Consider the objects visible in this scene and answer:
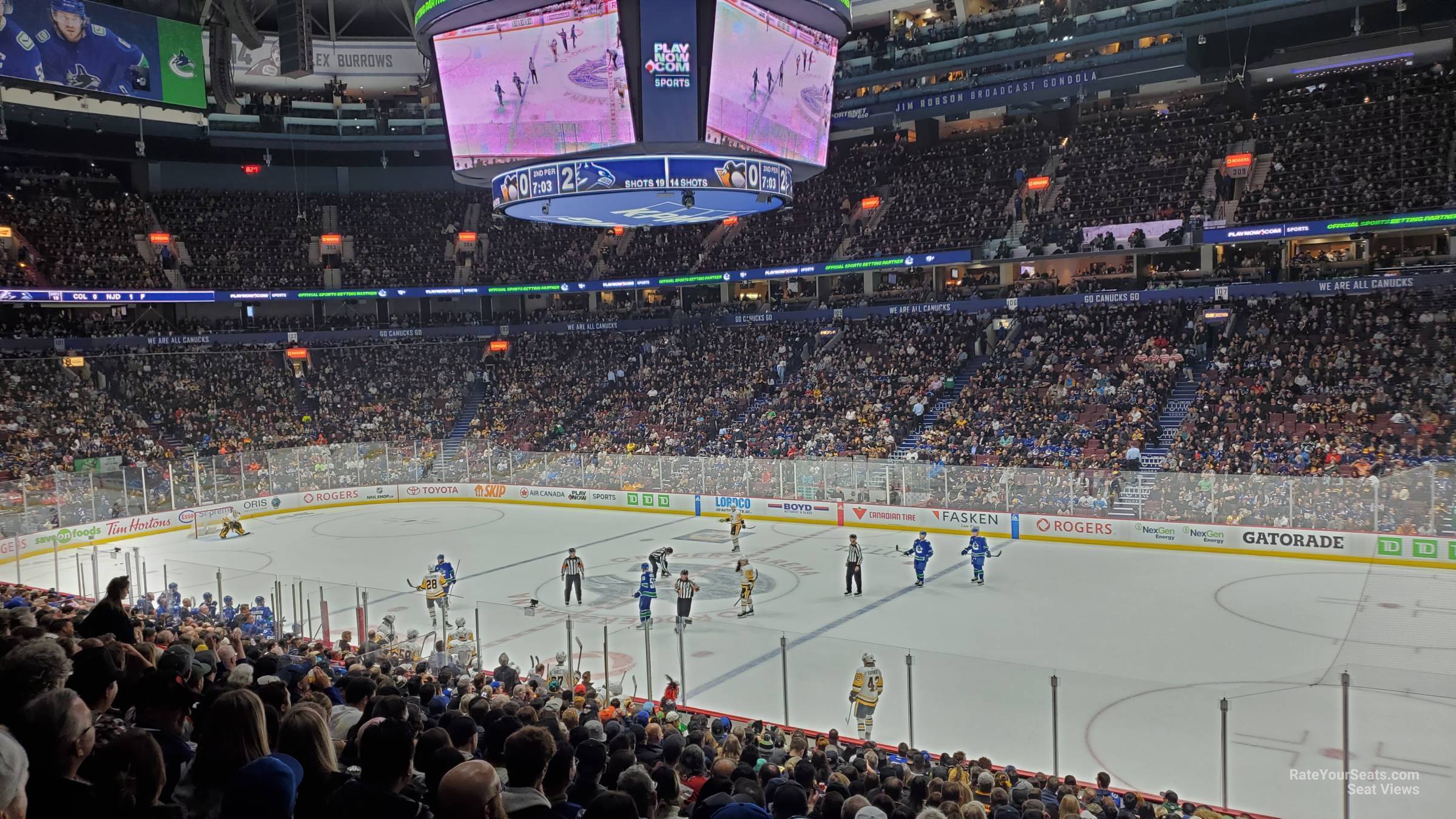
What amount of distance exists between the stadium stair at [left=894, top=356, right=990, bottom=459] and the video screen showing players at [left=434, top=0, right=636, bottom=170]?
14.3m

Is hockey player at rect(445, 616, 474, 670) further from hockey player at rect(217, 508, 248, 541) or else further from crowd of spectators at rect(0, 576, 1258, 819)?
hockey player at rect(217, 508, 248, 541)

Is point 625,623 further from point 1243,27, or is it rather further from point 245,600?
point 1243,27

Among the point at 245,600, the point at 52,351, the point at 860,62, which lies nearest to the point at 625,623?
the point at 245,600

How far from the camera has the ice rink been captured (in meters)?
8.94

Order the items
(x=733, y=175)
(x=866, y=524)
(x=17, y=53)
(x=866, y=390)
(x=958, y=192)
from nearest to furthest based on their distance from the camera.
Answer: (x=733, y=175) < (x=866, y=524) < (x=17, y=53) < (x=866, y=390) < (x=958, y=192)

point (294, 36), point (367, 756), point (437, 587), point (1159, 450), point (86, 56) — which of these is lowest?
point (437, 587)

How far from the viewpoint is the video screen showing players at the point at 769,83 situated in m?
16.8

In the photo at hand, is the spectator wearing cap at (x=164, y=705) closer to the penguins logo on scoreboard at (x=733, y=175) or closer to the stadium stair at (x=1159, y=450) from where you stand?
the penguins logo on scoreboard at (x=733, y=175)

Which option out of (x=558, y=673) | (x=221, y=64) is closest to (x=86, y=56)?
(x=221, y=64)

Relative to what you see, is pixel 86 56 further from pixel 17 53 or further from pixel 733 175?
pixel 733 175

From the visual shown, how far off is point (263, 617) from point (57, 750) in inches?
455

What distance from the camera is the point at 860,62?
112ft

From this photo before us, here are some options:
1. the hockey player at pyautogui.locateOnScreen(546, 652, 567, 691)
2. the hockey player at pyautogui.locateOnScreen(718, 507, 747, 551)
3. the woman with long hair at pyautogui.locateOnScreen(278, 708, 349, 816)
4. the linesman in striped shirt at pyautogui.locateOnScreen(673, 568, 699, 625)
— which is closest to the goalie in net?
the hockey player at pyautogui.locateOnScreen(718, 507, 747, 551)

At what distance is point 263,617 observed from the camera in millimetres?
13570
